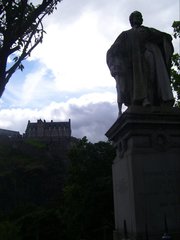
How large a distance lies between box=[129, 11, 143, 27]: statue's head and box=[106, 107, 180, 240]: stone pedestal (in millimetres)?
2263

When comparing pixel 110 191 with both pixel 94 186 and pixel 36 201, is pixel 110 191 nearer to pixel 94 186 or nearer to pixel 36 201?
pixel 94 186

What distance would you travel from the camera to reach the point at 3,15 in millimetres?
9141

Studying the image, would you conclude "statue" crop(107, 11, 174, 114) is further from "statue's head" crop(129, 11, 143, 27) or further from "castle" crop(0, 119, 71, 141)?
"castle" crop(0, 119, 71, 141)

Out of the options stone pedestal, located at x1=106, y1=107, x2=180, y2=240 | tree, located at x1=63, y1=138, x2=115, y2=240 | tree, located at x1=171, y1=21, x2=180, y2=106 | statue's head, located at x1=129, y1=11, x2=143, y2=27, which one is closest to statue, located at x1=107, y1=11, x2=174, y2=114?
statue's head, located at x1=129, y1=11, x2=143, y2=27

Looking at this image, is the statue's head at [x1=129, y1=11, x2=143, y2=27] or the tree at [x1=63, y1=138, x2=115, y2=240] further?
the tree at [x1=63, y1=138, x2=115, y2=240]

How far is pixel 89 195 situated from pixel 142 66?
27.4m

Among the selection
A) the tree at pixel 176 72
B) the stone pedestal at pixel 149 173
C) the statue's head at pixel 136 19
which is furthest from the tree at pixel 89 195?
the stone pedestal at pixel 149 173

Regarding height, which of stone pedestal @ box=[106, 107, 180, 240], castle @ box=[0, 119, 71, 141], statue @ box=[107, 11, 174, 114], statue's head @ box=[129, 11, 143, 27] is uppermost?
castle @ box=[0, 119, 71, 141]

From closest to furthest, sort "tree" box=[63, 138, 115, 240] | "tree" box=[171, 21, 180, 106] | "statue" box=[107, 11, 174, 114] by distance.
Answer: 1. "statue" box=[107, 11, 174, 114]
2. "tree" box=[171, 21, 180, 106]
3. "tree" box=[63, 138, 115, 240]

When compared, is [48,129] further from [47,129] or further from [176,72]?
[176,72]

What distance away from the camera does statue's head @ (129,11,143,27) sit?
928 cm

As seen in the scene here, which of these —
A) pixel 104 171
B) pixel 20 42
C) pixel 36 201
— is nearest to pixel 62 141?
pixel 36 201

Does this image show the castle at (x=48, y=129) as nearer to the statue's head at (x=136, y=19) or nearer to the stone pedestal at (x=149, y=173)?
the statue's head at (x=136, y=19)

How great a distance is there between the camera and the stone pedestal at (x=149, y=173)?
7.44 m
